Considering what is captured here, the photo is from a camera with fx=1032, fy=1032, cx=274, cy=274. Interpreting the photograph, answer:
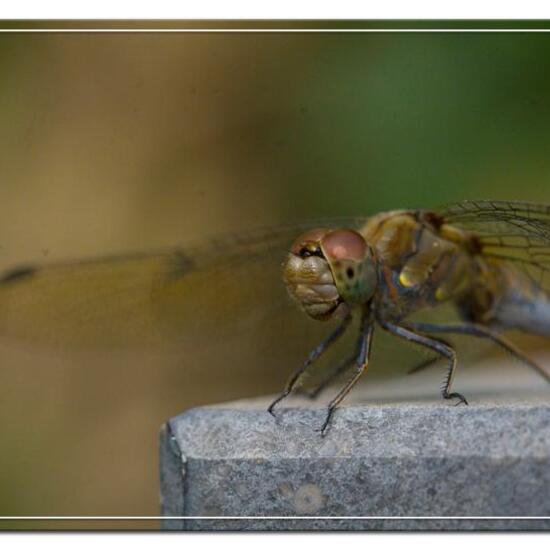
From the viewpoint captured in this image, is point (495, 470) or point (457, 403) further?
point (457, 403)

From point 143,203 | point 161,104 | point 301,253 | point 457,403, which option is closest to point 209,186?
point 143,203

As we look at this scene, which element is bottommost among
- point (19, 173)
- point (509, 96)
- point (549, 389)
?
point (549, 389)

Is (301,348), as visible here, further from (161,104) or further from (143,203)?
(143,203)

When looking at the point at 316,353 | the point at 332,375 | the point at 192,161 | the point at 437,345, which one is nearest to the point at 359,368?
the point at 316,353

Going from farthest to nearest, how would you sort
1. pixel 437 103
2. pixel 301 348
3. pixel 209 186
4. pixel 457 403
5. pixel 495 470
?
pixel 209 186, pixel 437 103, pixel 301 348, pixel 457 403, pixel 495 470

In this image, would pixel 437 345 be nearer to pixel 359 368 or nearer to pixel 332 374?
pixel 359 368

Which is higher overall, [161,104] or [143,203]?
[161,104]

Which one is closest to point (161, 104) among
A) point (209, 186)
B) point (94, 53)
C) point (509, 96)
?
point (94, 53)

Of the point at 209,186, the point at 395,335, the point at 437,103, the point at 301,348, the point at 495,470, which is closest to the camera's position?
the point at 495,470
